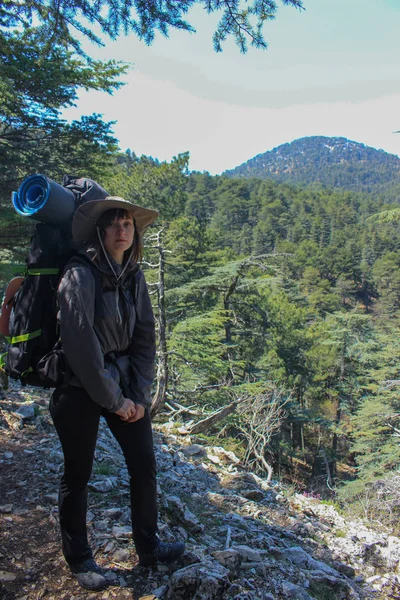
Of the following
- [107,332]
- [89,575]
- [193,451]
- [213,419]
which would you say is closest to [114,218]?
[107,332]

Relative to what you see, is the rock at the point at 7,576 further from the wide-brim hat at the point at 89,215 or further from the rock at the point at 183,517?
the wide-brim hat at the point at 89,215

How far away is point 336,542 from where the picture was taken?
3.77 meters

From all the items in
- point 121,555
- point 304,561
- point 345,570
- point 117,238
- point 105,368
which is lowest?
point 345,570

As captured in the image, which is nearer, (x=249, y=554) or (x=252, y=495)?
(x=249, y=554)

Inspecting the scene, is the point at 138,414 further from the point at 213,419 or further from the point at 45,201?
the point at 213,419

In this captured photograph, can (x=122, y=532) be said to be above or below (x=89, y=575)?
below

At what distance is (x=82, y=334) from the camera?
5.71 ft

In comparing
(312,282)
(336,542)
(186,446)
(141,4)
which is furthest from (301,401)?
(312,282)

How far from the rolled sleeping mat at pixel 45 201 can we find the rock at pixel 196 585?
179 cm

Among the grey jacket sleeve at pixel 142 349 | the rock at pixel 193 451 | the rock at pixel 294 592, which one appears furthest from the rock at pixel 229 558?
the rock at pixel 193 451

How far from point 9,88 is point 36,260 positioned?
397 cm

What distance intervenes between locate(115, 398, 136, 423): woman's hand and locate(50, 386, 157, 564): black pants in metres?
0.07

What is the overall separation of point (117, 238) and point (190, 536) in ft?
6.98

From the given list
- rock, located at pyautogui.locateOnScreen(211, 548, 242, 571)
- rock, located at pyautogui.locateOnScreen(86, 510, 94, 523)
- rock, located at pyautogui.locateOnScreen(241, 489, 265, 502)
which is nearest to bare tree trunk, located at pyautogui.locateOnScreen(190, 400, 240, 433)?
rock, located at pyautogui.locateOnScreen(241, 489, 265, 502)
